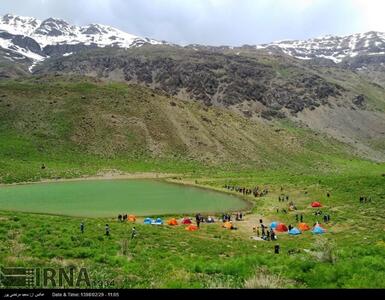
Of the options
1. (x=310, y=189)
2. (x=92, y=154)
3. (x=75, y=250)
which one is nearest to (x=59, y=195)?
(x=310, y=189)

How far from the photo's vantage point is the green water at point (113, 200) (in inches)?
2704

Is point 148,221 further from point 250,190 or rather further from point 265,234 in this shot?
point 250,190

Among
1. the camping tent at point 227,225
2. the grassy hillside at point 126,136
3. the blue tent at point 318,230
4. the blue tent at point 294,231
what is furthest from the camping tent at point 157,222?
the grassy hillside at point 126,136

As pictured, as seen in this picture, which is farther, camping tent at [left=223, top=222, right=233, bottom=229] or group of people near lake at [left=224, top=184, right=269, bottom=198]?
group of people near lake at [left=224, top=184, right=269, bottom=198]

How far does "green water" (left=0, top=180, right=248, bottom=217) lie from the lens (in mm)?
68688

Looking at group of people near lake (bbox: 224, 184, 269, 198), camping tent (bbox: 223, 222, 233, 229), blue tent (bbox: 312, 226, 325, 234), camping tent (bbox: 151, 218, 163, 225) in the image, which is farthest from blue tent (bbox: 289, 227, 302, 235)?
group of people near lake (bbox: 224, 184, 269, 198)

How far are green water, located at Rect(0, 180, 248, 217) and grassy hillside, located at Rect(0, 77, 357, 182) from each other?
30.1m

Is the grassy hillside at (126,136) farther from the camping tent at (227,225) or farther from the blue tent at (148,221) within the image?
the camping tent at (227,225)

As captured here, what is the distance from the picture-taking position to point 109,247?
3083cm

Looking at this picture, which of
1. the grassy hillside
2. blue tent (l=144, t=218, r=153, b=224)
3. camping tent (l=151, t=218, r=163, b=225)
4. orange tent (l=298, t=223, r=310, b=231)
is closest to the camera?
orange tent (l=298, t=223, r=310, b=231)

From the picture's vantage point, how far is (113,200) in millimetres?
79812

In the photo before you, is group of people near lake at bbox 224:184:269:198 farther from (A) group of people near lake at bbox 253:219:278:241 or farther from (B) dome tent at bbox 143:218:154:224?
(B) dome tent at bbox 143:218:154:224

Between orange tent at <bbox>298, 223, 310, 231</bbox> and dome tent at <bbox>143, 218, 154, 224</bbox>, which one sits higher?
orange tent at <bbox>298, 223, 310, 231</bbox>

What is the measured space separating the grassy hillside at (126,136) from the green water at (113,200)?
98.8 feet
